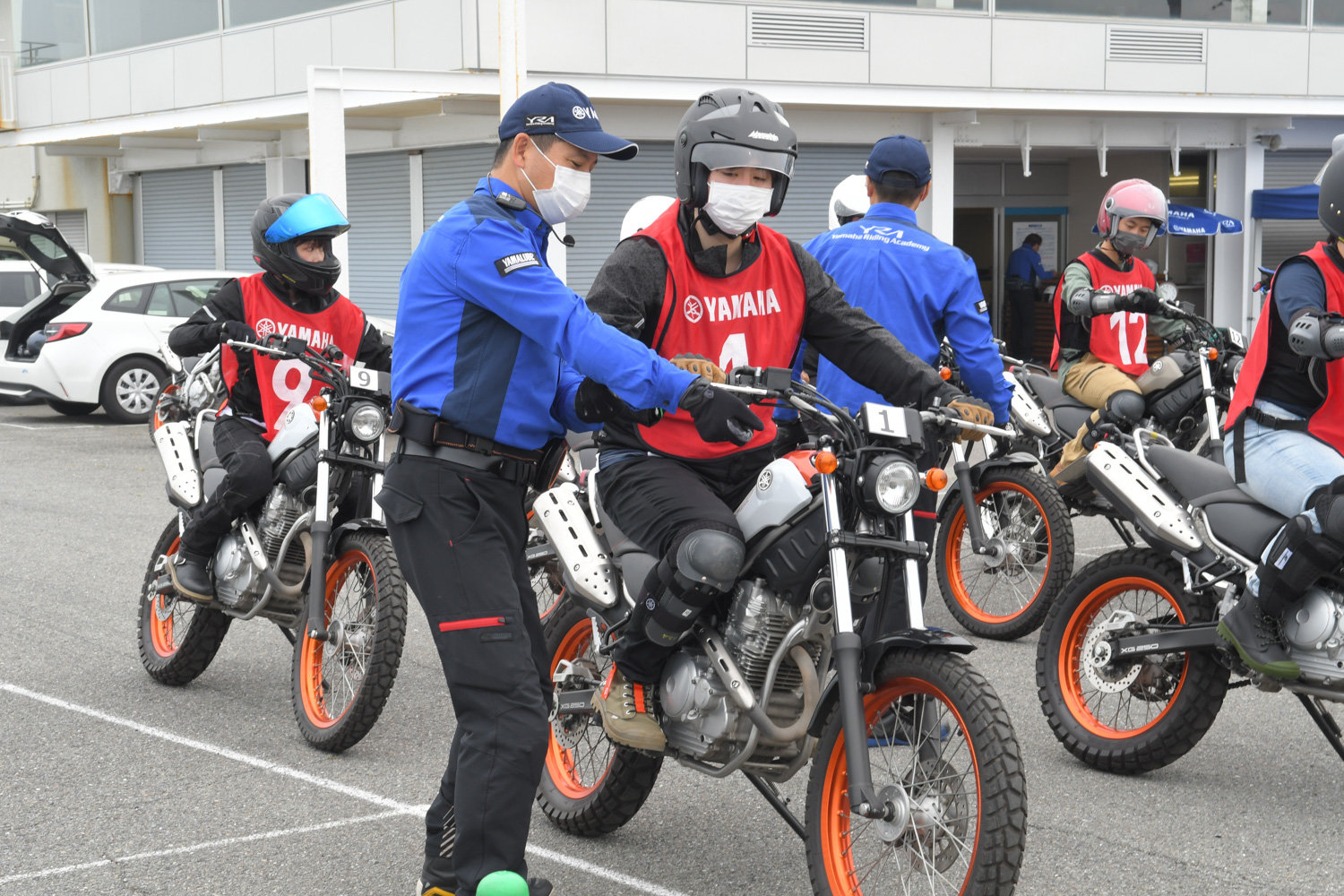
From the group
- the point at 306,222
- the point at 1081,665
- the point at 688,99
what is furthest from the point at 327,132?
the point at 1081,665

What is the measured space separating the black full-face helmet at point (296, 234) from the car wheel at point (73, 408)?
1220 cm

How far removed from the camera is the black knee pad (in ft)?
15.2

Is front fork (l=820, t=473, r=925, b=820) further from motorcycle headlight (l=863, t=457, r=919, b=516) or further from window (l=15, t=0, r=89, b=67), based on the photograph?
window (l=15, t=0, r=89, b=67)

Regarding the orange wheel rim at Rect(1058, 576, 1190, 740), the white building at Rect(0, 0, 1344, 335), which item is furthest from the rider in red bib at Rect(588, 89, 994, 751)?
the white building at Rect(0, 0, 1344, 335)

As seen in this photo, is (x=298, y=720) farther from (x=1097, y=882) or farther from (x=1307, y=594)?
(x=1307, y=594)

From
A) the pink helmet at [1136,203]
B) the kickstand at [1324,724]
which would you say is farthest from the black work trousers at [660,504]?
the pink helmet at [1136,203]

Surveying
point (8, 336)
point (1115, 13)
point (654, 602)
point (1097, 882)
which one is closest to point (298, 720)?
point (654, 602)

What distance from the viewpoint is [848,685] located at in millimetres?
3521

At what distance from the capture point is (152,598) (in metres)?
6.59

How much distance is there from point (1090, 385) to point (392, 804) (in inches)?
187

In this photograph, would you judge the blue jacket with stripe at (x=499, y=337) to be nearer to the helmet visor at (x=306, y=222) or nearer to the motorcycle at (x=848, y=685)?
the motorcycle at (x=848, y=685)

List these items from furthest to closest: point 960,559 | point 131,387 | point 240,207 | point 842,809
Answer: point 240,207, point 131,387, point 960,559, point 842,809

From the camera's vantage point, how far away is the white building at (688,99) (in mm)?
19141

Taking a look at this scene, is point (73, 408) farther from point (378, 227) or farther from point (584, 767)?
point (584, 767)
